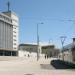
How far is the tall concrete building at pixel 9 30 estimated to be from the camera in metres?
159

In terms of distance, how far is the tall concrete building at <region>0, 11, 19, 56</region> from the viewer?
521 ft

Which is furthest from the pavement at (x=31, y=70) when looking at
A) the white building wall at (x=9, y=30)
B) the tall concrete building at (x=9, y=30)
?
the white building wall at (x=9, y=30)

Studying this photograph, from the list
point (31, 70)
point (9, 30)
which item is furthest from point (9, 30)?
point (31, 70)

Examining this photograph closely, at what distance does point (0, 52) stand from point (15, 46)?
86.6 metres

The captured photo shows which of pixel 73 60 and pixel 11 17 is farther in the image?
pixel 11 17

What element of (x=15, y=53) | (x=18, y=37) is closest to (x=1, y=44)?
(x=18, y=37)

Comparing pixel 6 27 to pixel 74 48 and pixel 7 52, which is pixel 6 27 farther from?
pixel 74 48

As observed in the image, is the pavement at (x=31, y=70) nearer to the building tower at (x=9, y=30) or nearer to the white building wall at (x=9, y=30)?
the building tower at (x=9, y=30)

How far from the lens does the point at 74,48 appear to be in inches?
1234

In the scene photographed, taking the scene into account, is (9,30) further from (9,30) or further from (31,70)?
(31,70)

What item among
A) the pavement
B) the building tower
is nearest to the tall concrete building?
the building tower

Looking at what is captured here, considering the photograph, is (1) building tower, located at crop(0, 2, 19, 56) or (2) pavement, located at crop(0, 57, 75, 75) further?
(1) building tower, located at crop(0, 2, 19, 56)

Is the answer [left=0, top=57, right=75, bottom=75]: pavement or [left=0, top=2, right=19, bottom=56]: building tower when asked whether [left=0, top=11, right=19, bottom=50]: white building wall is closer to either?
[left=0, top=2, right=19, bottom=56]: building tower

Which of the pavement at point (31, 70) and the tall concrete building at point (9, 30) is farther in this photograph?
the tall concrete building at point (9, 30)
